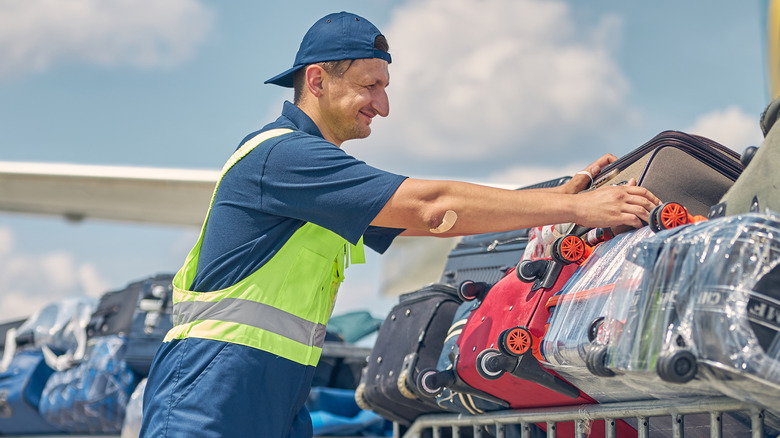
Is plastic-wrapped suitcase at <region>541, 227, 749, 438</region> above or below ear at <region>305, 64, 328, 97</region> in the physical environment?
below

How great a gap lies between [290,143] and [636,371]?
3.17ft

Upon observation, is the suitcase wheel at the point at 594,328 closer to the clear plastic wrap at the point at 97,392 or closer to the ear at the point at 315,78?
the ear at the point at 315,78

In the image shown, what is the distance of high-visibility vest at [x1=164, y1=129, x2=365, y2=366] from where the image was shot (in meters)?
2.09

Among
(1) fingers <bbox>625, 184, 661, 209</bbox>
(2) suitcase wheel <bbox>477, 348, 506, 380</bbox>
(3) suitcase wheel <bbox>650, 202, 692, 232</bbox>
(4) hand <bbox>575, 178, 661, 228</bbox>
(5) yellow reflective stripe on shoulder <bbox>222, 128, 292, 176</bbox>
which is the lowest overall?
(2) suitcase wheel <bbox>477, 348, 506, 380</bbox>

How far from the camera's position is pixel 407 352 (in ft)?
10.1

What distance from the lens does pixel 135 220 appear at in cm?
1623

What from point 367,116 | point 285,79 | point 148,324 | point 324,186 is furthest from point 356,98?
point 148,324

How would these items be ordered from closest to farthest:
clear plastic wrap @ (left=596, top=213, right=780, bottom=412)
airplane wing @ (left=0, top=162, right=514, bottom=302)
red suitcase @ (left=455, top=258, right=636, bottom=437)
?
clear plastic wrap @ (left=596, top=213, right=780, bottom=412) → red suitcase @ (left=455, top=258, right=636, bottom=437) → airplane wing @ (left=0, top=162, right=514, bottom=302)

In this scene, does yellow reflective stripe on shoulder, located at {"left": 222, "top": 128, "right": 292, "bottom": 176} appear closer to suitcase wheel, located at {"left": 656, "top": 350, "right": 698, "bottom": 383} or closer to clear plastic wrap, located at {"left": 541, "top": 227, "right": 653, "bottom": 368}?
clear plastic wrap, located at {"left": 541, "top": 227, "right": 653, "bottom": 368}

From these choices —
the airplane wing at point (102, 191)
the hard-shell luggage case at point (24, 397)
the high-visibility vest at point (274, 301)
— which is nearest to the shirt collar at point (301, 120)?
the high-visibility vest at point (274, 301)

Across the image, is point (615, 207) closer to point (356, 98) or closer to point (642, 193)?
point (642, 193)

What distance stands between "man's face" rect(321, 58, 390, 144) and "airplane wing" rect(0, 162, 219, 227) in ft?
34.7

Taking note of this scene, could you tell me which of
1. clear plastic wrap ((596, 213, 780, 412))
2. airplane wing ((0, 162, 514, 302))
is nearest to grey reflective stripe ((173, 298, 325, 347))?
clear plastic wrap ((596, 213, 780, 412))

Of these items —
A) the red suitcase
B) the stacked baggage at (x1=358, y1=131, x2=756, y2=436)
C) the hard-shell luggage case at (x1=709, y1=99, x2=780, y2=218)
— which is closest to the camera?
the hard-shell luggage case at (x1=709, y1=99, x2=780, y2=218)
